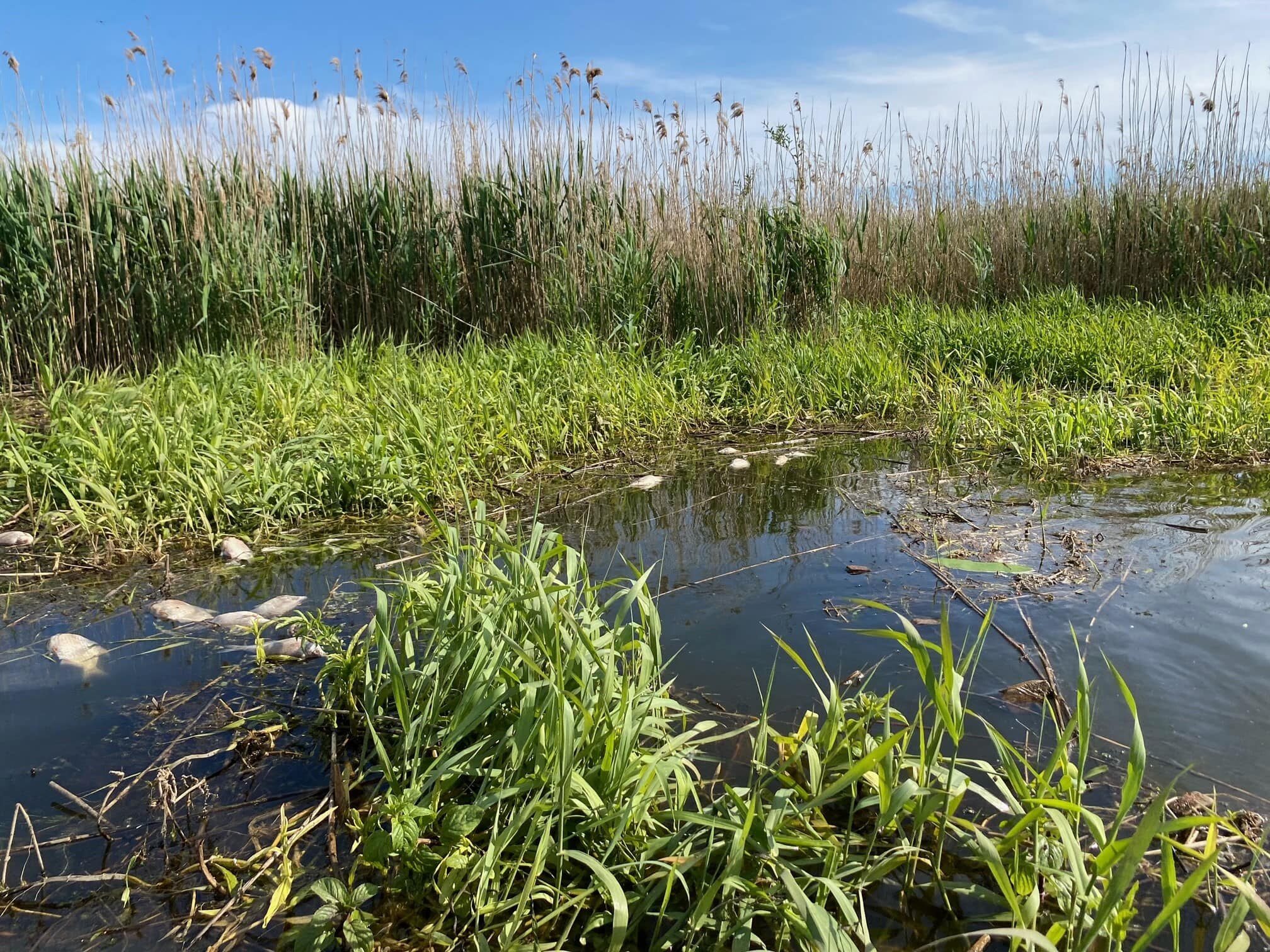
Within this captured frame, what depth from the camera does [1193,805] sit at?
136cm

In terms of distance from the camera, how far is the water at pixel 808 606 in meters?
1.63

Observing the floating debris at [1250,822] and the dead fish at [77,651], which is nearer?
the floating debris at [1250,822]

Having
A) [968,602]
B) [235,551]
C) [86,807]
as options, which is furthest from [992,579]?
[235,551]

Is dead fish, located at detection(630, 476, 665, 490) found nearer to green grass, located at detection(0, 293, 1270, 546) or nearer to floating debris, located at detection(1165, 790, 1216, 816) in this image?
green grass, located at detection(0, 293, 1270, 546)

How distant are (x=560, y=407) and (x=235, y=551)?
1.80 m

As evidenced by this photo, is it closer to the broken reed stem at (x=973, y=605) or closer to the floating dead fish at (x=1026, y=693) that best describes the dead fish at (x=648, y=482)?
the broken reed stem at (x=973, y=605)

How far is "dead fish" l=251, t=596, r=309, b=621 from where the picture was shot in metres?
2.32

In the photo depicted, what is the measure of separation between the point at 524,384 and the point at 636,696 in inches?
120

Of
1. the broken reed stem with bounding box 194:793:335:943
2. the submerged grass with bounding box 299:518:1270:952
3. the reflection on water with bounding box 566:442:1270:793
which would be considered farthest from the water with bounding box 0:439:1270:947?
the submerged grass with bounding box 299:518:1270:952

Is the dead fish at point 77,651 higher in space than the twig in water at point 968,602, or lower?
higher

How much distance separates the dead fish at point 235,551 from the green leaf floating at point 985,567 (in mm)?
2352

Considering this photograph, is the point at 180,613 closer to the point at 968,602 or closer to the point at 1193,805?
the point at 968,602

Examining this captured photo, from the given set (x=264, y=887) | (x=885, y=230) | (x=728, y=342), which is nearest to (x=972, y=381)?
(x=728, y=342)

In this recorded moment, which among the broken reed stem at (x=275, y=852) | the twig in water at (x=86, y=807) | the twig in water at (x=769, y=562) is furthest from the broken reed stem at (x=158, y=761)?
the twig in water at (x=769, y=562)
